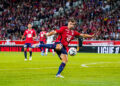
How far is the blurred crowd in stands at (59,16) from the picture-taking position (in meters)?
39.4

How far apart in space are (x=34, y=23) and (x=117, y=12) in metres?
Result: 11.4

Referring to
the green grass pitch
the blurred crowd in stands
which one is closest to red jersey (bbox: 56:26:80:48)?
the green grass pitch

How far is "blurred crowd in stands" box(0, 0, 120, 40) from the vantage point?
3944 centimetres

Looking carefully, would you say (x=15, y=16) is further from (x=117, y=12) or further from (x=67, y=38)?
(x=67, y=38)

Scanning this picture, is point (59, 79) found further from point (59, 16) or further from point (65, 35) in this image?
point (59, 16)

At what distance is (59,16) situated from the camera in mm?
45062

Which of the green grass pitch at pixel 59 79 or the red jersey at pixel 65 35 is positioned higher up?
the red jersey at pixel 65 35

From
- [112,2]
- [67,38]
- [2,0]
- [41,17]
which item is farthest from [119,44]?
[67,38]

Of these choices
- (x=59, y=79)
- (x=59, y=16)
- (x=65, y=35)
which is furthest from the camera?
(x=59, y=16)

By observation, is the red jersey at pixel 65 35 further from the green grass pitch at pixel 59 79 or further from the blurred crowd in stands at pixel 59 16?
the blurred crowd in stands at pixel 59 16

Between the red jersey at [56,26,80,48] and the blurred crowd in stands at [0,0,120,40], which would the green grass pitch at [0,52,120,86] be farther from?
the blurred crowd in stands at [0,0,120,40]

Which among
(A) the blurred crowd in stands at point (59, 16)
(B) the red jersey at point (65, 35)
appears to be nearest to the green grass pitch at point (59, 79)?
(B) the red jersey at point (65, 35)

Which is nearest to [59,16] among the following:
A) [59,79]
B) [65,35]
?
[65,35]

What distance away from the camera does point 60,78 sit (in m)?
12.8
